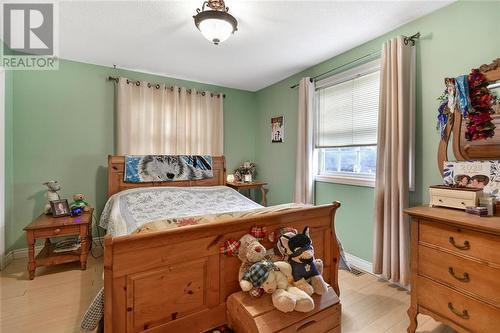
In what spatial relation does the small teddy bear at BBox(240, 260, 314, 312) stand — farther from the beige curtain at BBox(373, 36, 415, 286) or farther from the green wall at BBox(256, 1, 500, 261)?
the green wall at BBox(256, 1, 500, 261)

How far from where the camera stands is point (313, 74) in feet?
10.6

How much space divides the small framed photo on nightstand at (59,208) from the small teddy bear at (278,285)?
2.40 meters

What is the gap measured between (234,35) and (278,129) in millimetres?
1766

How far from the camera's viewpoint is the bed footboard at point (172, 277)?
1.22 metres

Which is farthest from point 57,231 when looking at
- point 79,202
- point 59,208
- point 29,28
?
point 29,28

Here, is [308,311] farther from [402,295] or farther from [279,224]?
[402,295]

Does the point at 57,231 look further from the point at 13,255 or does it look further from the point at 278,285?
the point at 278,285

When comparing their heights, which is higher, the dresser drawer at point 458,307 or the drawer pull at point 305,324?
the dresser drawer at point 458,307

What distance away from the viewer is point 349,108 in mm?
2811

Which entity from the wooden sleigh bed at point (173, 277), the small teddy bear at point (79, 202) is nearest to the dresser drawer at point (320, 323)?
the wooden sleigh bed at point (173, 277)

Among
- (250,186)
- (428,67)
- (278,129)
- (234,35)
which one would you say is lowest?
(250,186)

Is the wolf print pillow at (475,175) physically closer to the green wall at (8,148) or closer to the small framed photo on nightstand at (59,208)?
the small framed photo on nightstand at (59,208)

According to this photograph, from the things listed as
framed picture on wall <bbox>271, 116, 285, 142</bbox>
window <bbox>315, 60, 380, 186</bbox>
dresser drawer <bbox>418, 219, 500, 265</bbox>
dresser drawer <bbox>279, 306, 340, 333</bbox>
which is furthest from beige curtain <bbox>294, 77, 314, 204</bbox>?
dresser drawer <bbox>279, 306, 340, 333</bbox>

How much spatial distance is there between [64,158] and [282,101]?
3.15 m
